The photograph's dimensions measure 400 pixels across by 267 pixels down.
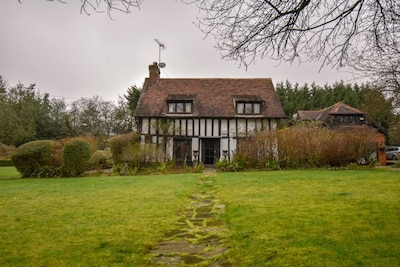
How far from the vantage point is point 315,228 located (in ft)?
14.4

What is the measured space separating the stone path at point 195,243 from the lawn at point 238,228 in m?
0.15

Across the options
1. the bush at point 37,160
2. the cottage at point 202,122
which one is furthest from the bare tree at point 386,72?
the bush at point 37,160

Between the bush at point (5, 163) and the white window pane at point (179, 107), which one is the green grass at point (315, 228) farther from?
the bush at point (5, 163)

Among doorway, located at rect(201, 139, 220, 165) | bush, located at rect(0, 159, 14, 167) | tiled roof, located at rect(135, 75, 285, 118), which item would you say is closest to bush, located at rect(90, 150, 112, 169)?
tiled roof, located at rect(135, 75, 285, 118)

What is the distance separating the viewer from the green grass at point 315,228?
10.9 feet

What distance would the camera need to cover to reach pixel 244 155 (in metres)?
16.1

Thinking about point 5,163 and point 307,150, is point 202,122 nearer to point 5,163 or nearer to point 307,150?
point 307,150

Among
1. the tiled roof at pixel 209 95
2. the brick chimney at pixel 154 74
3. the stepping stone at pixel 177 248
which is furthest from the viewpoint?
the brick chimney at pixel 154 74

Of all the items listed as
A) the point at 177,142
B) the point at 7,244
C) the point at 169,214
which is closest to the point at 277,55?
the point at 169,214

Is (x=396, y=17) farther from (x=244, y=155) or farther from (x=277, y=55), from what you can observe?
(x=244, y=155)

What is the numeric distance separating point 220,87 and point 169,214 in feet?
64.3

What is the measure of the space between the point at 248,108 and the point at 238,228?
1803 centimetres

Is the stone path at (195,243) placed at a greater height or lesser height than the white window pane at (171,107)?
lesser

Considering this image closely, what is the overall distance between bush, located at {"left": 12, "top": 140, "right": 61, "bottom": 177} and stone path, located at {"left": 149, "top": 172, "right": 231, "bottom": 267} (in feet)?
40.1
